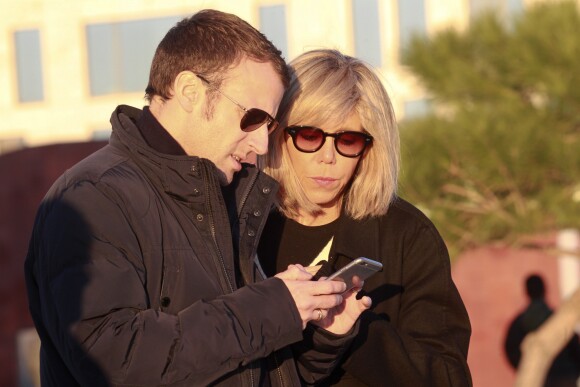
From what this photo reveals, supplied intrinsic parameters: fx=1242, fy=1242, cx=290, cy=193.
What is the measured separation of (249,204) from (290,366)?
1.27ft

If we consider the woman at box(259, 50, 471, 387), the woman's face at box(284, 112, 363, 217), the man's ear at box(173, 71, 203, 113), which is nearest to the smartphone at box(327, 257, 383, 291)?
the woman at box(259, 50, 471, 387)

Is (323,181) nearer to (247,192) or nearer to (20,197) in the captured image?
(247,192)

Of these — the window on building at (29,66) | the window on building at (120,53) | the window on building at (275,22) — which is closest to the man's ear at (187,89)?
the window on building at (275,22)

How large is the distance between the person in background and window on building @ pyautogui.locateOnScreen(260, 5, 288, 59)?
12126 mm

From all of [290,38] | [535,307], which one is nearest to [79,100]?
[290,38]

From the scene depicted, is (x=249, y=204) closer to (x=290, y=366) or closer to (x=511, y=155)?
(x=290, y=366)

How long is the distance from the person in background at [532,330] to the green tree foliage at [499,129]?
2252 millimetres

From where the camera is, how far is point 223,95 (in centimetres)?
276

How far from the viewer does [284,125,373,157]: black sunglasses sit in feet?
11.5

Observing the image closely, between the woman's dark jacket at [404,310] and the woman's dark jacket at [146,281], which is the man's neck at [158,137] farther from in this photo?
the woman's dark jacket at [404,310]

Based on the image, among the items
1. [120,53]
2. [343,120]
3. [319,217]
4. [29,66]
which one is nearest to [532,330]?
[319,217]

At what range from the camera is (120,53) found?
2877 cm

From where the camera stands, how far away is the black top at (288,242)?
11.5ft

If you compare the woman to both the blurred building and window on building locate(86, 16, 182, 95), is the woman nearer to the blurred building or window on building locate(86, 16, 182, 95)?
the blurred building
